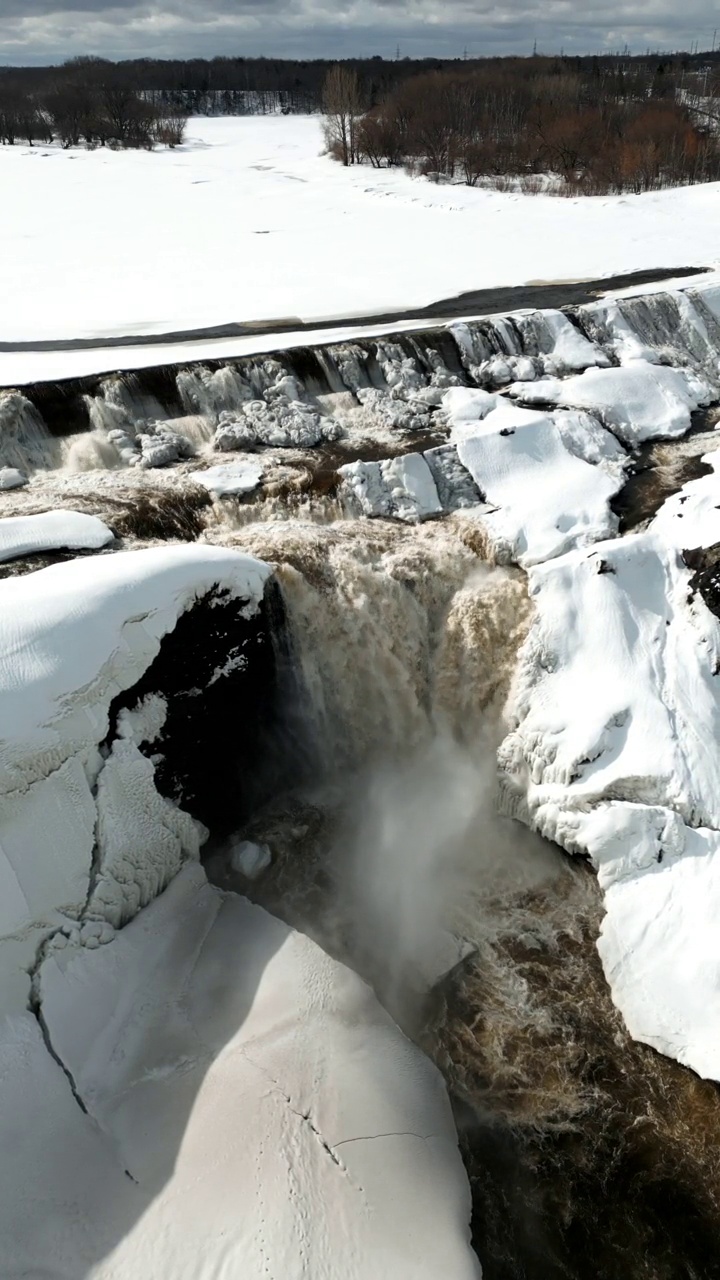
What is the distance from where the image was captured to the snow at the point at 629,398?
1470cm

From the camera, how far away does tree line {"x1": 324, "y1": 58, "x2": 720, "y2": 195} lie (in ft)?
111

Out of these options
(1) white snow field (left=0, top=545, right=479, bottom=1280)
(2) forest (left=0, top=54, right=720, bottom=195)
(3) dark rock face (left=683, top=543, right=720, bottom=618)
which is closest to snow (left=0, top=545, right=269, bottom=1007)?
(1) white snow field (left=0, top=545, right=479, bottom=1280)

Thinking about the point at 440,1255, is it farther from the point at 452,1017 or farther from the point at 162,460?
the point at 162,460

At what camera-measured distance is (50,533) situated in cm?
1020

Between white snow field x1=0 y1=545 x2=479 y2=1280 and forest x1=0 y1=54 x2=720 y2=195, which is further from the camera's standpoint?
forest x1=0 y1=54 x2=720 y2=195

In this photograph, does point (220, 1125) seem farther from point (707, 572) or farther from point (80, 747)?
point (707, 572)

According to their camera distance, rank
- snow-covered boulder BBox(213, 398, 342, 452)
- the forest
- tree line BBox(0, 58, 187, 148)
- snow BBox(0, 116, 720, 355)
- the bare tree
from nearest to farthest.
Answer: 1. snow-covered boulder BBox(213, 398, 342, 452)
2. snow BBox(0, 116, 720, 355)
3. the forest
4. the bare tree
5. tree line BBox(0, 58, 187, 148)

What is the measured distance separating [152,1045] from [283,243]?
2210cm

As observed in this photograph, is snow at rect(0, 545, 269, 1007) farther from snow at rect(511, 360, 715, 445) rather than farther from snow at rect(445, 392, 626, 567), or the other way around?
snow at rect(511, 360, 715, 445)

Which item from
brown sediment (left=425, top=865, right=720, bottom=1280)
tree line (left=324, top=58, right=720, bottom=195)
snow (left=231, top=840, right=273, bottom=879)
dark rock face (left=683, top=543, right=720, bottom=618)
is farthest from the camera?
tree line (left=324, top=58, right=720, bottom=195)

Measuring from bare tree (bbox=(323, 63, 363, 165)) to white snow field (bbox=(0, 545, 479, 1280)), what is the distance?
3980cm

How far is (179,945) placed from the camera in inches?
316

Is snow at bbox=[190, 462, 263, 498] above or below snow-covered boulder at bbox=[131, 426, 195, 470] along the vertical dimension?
below

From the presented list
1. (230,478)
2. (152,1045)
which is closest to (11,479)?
(230,478)
